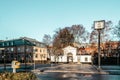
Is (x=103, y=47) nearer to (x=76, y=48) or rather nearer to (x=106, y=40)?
(x=106, y=40)

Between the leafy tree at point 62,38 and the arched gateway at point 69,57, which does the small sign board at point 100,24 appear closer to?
the leafy tree at point 62,38

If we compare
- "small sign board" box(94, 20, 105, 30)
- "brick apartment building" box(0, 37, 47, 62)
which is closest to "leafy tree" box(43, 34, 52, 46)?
"brick apartment building" box(0, 37, 47, 62)

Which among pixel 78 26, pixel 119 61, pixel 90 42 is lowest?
pixel 119 61

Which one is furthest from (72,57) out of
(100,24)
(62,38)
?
(100,24)

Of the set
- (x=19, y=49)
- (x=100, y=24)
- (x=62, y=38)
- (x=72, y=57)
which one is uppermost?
(x=62, y=38)

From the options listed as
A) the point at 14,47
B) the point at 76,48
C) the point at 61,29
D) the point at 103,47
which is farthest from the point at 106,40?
the point at 14,47

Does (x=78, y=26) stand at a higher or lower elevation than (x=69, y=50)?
higher

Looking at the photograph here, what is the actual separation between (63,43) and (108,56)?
23.7 m

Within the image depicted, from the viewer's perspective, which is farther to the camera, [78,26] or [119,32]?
[78,26]

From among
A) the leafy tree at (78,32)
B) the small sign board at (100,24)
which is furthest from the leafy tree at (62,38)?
the small sign board at (100,24)

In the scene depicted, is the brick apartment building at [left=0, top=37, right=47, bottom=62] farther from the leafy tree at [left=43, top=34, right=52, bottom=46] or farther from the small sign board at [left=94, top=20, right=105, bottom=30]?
the small sign board at [left=94, top=20, right=105, bottom=30]

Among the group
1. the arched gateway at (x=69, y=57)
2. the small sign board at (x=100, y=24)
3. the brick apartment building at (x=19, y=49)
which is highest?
the small sign board at (x=100, y=24)

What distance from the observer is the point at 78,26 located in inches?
4082

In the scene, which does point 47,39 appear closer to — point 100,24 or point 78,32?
point 78,32
